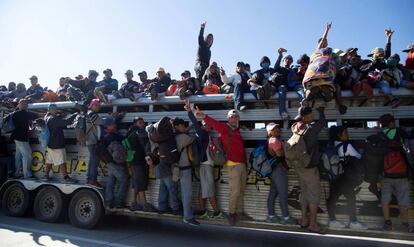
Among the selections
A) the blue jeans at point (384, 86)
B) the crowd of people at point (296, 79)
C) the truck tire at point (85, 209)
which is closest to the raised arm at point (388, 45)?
the crowd of people at point (296, 79)

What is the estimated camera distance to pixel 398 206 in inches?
175

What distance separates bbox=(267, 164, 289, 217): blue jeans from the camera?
16.4ft

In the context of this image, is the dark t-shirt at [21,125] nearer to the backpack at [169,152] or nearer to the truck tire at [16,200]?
the truck tire at [16,200]

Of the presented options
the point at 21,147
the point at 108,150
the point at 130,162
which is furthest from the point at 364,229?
the point at 21,147

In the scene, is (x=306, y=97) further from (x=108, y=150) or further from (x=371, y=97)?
(x=108, y=150)

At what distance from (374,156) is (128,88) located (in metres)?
4.98

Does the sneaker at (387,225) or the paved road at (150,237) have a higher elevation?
the sneaker at (387,225)

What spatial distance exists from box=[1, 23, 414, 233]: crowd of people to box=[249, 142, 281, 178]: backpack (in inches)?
3.5

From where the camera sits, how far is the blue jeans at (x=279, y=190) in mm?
4988

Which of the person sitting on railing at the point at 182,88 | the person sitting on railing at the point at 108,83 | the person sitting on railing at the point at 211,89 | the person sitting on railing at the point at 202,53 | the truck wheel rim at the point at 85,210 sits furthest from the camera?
the person sitting on railing at the point at 202,53

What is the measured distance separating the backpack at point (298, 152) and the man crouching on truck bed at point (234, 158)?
0.83m

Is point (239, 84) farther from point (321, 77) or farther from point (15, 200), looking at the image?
point (15, 200)

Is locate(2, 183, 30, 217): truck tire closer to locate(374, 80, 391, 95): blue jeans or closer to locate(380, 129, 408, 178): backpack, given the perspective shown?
locate(380, 129, 408, 178): backpack

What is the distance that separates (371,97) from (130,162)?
4238mm
